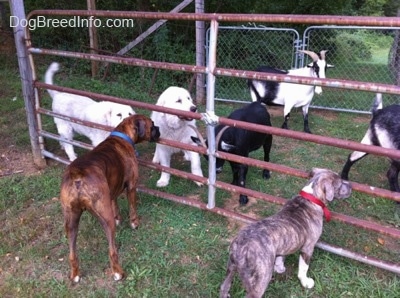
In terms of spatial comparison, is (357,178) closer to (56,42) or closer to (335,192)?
(335,192)

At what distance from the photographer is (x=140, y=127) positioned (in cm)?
371

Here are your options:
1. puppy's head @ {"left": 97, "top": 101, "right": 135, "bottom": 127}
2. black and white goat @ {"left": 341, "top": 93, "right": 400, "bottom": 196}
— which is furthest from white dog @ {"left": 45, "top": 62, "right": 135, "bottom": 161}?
black and white goat @ {"left": 341, "top": 93, "right": 400, "bottom": 196}

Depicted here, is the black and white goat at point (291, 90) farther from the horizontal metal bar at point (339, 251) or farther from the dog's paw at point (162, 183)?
the horizontal metal bar at point (339, 251)

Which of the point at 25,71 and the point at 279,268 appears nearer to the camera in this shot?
the point at 279,268

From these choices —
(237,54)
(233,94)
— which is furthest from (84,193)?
(237,54)

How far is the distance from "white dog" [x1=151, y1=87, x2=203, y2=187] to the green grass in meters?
0.28

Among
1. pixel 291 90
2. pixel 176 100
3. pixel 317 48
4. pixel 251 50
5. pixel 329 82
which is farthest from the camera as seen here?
pixel 317 48

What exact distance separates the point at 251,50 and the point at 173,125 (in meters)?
6.64

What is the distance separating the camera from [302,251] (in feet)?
9.60

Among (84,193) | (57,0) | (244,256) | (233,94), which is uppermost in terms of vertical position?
(57,0)

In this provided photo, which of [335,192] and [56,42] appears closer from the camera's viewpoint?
[335,192]

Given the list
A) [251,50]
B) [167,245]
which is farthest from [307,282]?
[251,50]

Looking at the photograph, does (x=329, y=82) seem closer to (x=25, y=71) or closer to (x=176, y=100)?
(x=176, y=100)

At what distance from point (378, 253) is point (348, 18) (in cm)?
212
